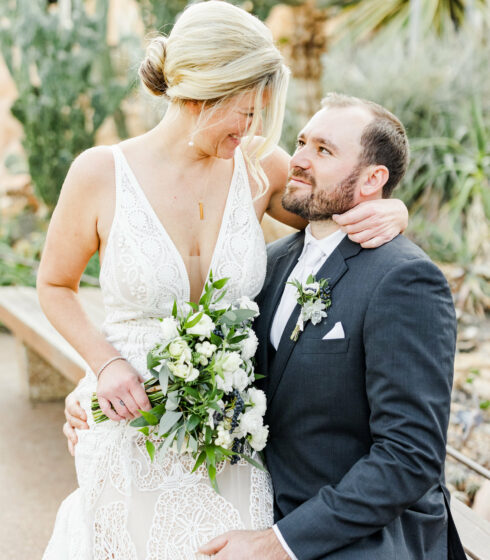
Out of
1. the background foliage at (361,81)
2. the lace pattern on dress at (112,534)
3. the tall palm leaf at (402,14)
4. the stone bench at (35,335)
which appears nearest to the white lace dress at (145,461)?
the lace pattern on dress at (112,534)

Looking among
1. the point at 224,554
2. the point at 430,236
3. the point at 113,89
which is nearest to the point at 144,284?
the point at 224,554

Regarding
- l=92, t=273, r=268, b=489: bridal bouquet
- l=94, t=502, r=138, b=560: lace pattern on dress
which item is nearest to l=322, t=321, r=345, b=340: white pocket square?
l=92, t=273, r=268, b=489: bridal bouquet

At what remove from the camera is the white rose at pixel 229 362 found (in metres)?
1.76

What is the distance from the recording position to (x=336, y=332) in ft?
6.34

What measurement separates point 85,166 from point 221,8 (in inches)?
26.9

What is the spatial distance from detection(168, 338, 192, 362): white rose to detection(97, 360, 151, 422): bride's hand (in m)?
0.30

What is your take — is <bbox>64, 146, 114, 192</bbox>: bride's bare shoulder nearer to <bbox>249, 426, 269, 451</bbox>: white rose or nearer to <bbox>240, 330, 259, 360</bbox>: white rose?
<bbox>240, 330, 259, 360</bbox>: white rose

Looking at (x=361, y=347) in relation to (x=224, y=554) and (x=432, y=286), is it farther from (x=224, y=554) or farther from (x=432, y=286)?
(x=224, y=554)

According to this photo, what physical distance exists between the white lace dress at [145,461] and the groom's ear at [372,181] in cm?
46

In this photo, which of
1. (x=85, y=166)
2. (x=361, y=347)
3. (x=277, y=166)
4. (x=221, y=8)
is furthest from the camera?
(x=277, y=166)

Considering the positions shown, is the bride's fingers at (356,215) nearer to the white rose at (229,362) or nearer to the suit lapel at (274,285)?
the suit lapel at (274,285)

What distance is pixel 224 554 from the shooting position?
5.90ft

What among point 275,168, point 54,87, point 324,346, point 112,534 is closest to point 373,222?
point 324,346

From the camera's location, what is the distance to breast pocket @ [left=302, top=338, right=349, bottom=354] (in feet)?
6.28
